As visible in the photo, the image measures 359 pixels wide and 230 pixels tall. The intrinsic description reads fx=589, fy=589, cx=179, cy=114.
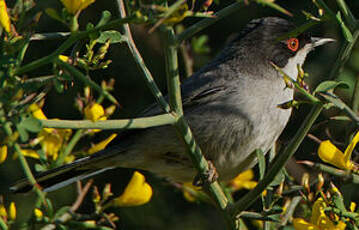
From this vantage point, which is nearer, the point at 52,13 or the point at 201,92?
the point at 52,13

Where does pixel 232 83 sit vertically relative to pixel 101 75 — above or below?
above

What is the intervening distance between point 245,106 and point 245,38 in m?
0.93

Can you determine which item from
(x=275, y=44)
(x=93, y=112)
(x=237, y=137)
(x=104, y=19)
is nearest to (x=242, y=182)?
(x=237, y=137)

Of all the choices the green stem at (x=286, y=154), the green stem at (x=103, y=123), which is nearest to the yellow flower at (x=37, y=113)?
the green stem at (x=103, y=123)

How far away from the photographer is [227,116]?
434 cm

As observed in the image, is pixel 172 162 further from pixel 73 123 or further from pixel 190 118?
pixel 73 123

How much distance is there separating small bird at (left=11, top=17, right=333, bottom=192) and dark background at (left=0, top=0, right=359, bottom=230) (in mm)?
809

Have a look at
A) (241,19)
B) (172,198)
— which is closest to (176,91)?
(172,198)

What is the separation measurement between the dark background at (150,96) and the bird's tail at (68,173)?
43.8 inches

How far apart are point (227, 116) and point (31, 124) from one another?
251 centimetres

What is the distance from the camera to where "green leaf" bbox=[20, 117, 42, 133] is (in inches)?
76.9

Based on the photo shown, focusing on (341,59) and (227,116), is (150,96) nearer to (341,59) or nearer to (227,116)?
(227,116)

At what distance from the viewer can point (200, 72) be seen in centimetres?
504

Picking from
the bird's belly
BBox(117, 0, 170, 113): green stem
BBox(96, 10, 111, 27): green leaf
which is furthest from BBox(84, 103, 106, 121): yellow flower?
the bird's belly
